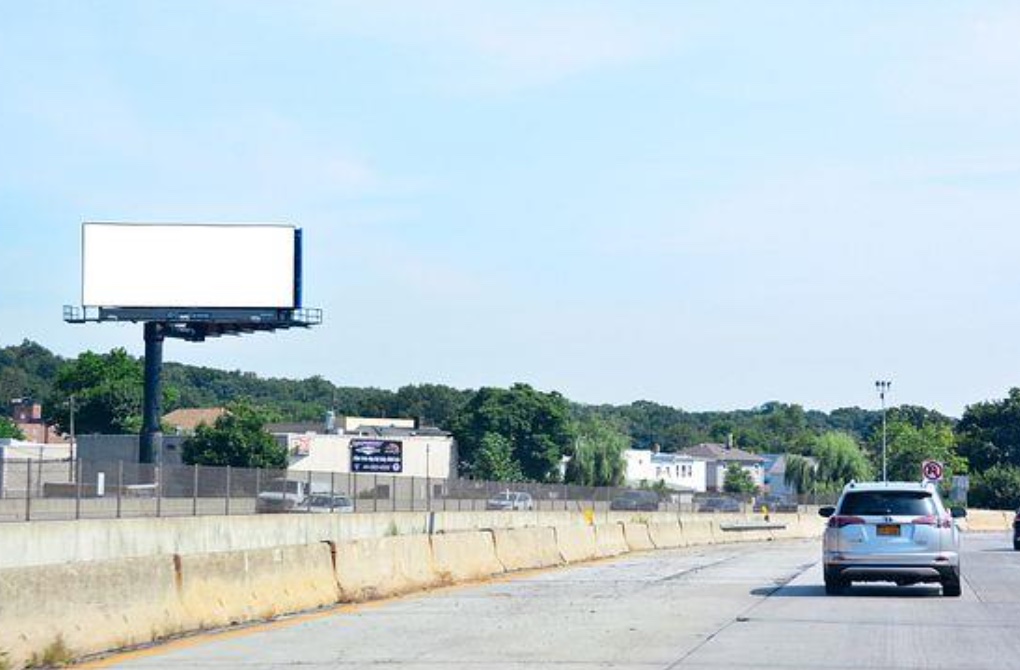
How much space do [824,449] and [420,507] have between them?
9793 cm

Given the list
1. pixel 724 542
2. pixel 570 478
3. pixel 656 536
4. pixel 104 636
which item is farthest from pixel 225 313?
pixel 104 636

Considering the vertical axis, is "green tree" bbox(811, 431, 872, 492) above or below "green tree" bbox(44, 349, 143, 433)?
below

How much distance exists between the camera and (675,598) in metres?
23.6

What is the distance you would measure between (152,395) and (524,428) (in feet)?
218

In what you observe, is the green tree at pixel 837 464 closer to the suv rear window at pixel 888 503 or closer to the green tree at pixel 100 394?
the green tree at pixel 100 394

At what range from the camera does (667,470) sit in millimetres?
184750

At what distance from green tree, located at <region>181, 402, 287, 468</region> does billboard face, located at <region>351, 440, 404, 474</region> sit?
7.44 metres

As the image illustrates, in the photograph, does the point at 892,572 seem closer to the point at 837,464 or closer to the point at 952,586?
the point at 952,586

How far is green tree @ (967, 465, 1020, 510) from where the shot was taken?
433 ft

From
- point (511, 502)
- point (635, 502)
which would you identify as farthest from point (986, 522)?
point (511, 502)

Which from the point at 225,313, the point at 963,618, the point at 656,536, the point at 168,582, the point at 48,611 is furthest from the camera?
the point at 225,313

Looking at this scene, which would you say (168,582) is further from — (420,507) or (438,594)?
(420,507)

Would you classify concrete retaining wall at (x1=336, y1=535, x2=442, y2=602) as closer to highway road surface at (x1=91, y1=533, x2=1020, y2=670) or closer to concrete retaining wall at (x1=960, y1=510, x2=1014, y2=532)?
highway road surface at (x1=91, y1=533, x2=1020, y2=670)

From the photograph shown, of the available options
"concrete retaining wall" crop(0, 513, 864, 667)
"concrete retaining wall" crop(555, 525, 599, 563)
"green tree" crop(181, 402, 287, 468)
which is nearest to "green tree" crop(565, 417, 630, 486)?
"green tree" crop(181, 402, 287, 468)
